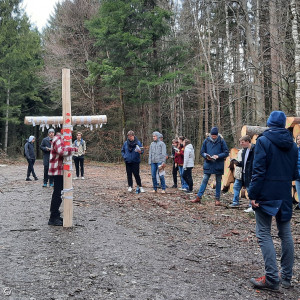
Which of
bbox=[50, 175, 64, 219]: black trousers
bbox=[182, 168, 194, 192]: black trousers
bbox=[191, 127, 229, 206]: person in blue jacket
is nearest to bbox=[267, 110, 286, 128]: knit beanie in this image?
bbox=[50, 175, 64, 219]: black trousers

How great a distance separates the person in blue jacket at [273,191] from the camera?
408 cm

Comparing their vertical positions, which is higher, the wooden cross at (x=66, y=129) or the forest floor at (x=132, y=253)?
the wooden cross at (x=66, y=129)

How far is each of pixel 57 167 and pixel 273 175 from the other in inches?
162

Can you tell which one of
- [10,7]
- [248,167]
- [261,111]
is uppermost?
Result: [10,7]

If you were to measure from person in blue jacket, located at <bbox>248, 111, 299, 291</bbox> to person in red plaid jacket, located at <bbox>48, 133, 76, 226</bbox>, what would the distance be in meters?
3.64

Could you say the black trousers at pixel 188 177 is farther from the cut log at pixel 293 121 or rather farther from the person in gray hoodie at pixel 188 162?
the cut log at pixel 293 121

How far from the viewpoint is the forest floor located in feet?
12.6

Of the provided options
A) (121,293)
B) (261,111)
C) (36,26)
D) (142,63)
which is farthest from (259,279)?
(36,26)

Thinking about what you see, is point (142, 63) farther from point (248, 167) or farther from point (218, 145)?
point (248, 167)

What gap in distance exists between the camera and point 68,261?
15.3ft

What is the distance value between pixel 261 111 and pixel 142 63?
9.30 m

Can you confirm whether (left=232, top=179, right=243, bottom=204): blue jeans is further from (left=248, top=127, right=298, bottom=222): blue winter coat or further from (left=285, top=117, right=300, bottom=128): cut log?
(left=248, top=127, right=298, bottom=222): blue winter coat

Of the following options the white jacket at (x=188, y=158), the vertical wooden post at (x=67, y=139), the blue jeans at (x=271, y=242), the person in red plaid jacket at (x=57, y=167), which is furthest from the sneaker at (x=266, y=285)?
the white jacket at (x=188, y=158)

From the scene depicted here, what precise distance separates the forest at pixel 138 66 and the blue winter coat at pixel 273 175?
1235 cm
